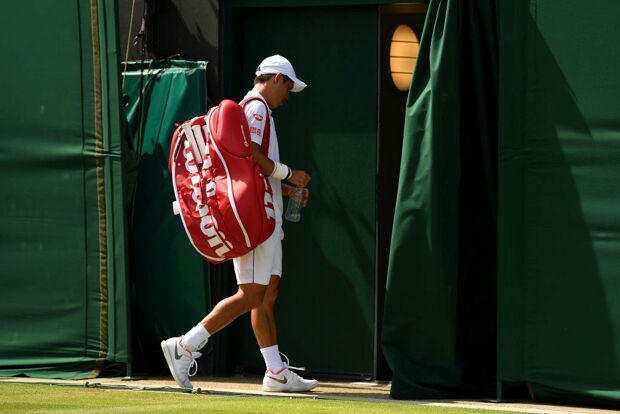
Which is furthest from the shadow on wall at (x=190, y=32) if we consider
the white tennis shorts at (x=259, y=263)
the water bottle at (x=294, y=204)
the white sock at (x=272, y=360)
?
the white sock at (x=272, y=360)

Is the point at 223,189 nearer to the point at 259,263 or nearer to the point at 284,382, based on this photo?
the point at 259,263

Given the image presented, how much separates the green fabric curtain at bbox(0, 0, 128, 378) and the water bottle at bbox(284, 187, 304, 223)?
1.08 m

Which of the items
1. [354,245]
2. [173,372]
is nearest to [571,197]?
[354,245]

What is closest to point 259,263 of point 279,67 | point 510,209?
point 279,67

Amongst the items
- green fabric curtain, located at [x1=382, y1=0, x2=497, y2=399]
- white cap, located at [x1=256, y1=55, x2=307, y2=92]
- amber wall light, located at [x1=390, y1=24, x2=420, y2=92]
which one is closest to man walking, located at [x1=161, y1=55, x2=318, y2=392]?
white cap, located at [x1=256, y1=55, x2=307, y2=92]

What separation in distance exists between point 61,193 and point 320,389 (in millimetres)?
2129

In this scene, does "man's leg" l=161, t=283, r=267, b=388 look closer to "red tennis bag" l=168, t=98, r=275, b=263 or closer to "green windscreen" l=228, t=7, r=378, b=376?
"red tennis bag" l=168, t=98, r=275, b=263

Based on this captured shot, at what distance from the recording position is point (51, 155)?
367 inches

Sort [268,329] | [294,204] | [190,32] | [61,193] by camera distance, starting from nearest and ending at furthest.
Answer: [268,329] < [294,204] < [61,193] < [190,32]

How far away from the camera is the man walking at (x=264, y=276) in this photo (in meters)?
8.54

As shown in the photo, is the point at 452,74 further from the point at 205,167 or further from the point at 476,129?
the point at 205,167

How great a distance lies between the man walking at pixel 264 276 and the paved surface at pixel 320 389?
16 centimetres

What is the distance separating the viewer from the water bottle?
346 inches

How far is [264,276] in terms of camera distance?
857cm
